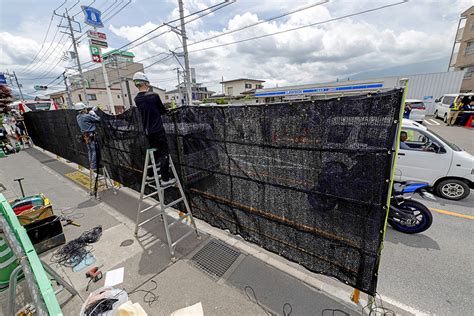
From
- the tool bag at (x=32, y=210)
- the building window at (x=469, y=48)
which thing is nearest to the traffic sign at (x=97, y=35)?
the tool bag at (x=32, y=210)

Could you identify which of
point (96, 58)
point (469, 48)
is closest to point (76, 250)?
point (96, 58)

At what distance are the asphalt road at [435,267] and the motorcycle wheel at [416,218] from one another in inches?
4.5

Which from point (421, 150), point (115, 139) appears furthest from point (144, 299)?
point (421, 150)

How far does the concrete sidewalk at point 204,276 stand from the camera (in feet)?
7.22

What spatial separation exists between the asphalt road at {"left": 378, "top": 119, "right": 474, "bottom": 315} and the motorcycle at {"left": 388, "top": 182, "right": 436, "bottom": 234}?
15 cm

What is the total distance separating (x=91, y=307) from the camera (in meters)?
1.97

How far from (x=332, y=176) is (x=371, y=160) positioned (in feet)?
1.23

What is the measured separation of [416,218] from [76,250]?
5613mm

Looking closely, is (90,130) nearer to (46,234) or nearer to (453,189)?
(46,234)

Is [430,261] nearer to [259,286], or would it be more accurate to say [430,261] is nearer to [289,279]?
[289,279]

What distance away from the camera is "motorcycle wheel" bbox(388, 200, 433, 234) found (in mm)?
3246

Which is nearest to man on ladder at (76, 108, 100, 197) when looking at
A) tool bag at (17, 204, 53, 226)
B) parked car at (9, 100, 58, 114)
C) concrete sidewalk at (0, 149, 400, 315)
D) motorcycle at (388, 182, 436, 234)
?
concrete sidewalk at (0, 149, 400, 315)

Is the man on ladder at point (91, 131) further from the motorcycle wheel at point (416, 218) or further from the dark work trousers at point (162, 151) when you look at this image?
the motorcycle wheel at point (416, 218)

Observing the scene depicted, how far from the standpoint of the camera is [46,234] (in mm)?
3189
